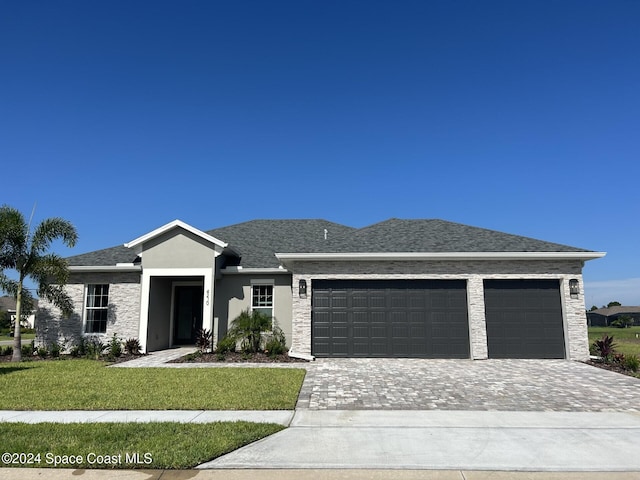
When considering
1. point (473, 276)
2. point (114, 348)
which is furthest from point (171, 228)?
point (473, 276)

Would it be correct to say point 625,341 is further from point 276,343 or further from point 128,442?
point 128,442

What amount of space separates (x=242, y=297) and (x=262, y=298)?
798mm

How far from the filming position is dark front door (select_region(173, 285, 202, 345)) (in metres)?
17.5

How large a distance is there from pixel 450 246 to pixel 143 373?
35.2 feet

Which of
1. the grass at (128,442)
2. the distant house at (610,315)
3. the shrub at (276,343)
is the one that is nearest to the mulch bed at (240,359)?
the shrub at (276,343)

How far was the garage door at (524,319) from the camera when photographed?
43.9ft

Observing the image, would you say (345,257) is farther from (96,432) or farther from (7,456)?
(7,456)

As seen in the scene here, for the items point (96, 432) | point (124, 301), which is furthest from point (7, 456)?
point (124, 301)

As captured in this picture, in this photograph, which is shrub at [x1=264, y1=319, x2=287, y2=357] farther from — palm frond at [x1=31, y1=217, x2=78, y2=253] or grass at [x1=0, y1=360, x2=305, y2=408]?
palm frond at [x1=31, y1=217, x2=78, y2=253]

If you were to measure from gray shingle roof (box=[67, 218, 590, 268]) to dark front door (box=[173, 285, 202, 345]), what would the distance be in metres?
2.66

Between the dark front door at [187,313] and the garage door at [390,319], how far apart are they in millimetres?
6511

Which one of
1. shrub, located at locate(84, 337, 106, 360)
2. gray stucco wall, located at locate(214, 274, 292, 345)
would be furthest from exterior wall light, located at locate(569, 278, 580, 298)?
shrub, located at locate(84, 337, 106, 360)

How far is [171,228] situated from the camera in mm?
15352

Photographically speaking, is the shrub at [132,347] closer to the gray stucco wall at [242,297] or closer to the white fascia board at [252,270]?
the gray stucco wall at [242,297]
